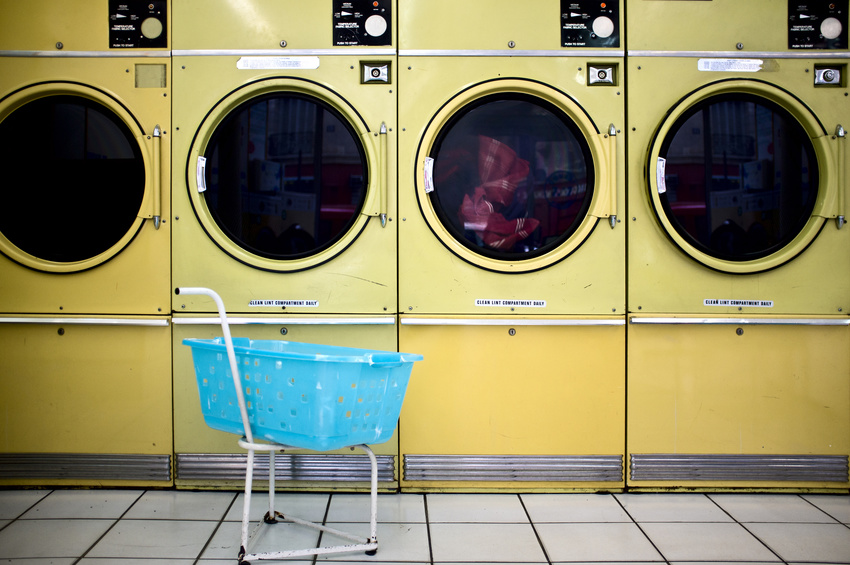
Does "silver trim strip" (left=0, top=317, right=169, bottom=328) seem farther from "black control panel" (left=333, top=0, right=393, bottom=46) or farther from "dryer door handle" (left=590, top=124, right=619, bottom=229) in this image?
"dryer door handle" (left=590, top=124, right=619, bottom=229)

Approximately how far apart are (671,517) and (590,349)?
0.71 metres

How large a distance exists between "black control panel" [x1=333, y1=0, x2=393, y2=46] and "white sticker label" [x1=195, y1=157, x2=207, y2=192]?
745 millimetres

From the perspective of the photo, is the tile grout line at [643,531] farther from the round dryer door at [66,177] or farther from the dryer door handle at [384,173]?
the round dryer door at [66,177]

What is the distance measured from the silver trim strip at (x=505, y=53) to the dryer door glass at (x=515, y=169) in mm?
175

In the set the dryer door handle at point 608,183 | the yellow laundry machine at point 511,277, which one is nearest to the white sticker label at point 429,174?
the yellow laundry machine at point 511,277

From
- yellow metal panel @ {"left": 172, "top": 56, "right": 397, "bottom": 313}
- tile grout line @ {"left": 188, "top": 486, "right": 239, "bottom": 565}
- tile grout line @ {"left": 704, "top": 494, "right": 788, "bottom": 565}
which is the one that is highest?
yellow metal panel @ {"left": 172, "top": 56, "right": 397, "bottom": 313}

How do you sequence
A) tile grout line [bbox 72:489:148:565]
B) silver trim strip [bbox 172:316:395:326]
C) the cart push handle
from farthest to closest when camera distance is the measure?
silver trim strip [bbox 172:316:395:326], tile grout line [bbox 72:489:148:565], the cart push handle

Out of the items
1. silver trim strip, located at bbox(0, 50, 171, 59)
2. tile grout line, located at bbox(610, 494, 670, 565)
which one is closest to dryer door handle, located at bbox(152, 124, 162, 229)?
silver trim strip, located at bbox(0, 50, 171, 59)

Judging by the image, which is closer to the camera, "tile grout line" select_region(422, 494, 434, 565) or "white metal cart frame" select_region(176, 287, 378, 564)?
"white metal cart frame" select_region(176, 287, 378, 564)

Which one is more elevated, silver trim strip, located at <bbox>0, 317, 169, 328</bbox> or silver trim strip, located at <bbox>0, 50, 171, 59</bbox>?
silver trim strip, located at <bbox>0, 50, 171, 59</bbox>

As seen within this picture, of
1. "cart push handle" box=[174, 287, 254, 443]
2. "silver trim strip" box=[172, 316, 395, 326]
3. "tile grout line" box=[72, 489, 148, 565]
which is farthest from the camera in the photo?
"silver trim strip" box=[172, 316, 395, 326]

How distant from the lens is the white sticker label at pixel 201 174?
2.43 metres

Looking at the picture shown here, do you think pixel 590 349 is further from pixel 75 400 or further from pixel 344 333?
pixel 75 400

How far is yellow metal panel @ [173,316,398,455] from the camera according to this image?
2.44 metres
